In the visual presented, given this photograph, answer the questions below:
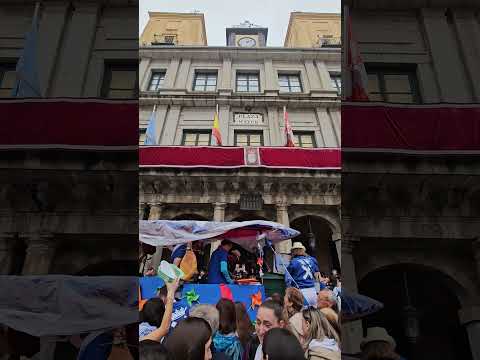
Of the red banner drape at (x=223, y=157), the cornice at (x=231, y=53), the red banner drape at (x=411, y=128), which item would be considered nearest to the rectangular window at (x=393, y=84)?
the red banner drape at (x=411, y=128)

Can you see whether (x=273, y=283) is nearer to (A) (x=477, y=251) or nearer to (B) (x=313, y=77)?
(A) (x=477, y=251)

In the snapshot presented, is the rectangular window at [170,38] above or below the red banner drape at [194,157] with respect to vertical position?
above

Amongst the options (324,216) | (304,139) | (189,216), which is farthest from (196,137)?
(324,216)

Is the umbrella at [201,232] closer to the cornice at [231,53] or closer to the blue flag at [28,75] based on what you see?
the blue flag at [28,75]

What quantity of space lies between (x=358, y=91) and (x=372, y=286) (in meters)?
5.28

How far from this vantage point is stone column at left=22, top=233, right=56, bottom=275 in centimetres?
772

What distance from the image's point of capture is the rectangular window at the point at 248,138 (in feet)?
44.9

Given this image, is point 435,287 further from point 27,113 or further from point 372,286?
point 27,113

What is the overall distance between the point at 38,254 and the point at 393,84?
32.7 ft

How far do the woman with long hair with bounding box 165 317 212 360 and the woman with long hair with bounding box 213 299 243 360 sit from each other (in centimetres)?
24

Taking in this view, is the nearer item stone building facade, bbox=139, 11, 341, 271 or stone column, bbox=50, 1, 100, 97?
stone column, bbox=50, 1, 100, 97

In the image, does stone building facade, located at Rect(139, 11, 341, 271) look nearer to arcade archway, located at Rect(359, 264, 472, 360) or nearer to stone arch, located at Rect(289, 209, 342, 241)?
stone arch, located at Rect(289, 209, 342, 241)

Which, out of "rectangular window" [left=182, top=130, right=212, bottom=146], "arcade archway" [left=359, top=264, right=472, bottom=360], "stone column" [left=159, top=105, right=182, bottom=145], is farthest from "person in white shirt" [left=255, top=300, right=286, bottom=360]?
"stone column" [left=159, top=105, right=182, bottom=145]

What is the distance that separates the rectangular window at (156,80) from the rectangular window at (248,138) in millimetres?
4372
